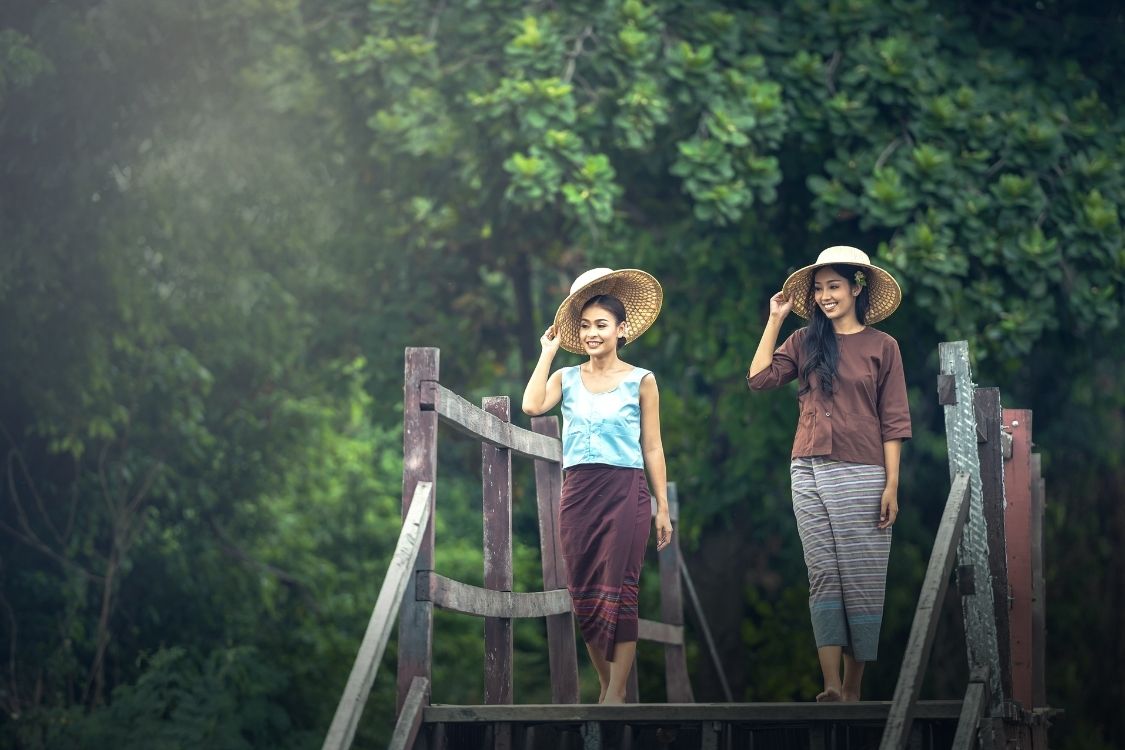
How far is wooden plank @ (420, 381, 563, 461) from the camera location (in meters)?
5.70

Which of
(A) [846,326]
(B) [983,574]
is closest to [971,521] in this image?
(B) [983,574]

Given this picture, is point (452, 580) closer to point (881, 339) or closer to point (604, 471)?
point (604, 471)

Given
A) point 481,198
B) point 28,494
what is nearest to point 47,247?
point 28,494

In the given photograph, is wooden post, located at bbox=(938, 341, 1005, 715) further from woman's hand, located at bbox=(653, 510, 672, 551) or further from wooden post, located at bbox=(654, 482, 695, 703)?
wooden post, located at bbox=(654, 482, 695, 703)

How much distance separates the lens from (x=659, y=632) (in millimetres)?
8938

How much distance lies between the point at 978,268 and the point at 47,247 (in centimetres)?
732

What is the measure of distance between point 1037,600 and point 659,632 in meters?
2.02

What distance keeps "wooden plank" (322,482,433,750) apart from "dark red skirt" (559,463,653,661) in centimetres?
77

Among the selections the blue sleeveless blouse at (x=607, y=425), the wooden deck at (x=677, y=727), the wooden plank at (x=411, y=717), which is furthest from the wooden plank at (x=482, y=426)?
the wooden deck at (x=677, y=727)

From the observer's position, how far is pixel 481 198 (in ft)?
40.8

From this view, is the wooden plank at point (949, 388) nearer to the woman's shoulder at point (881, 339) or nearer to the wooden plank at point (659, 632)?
the woman's shoulder at point (881, 339)

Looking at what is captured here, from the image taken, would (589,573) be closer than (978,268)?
Yes

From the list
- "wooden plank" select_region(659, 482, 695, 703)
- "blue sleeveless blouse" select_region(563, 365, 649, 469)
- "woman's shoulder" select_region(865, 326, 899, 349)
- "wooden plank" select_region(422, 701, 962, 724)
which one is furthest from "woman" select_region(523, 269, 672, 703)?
"wooden plank" select_region(659, 482, 695, 703)

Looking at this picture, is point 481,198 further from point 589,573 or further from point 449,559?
point 449,559
